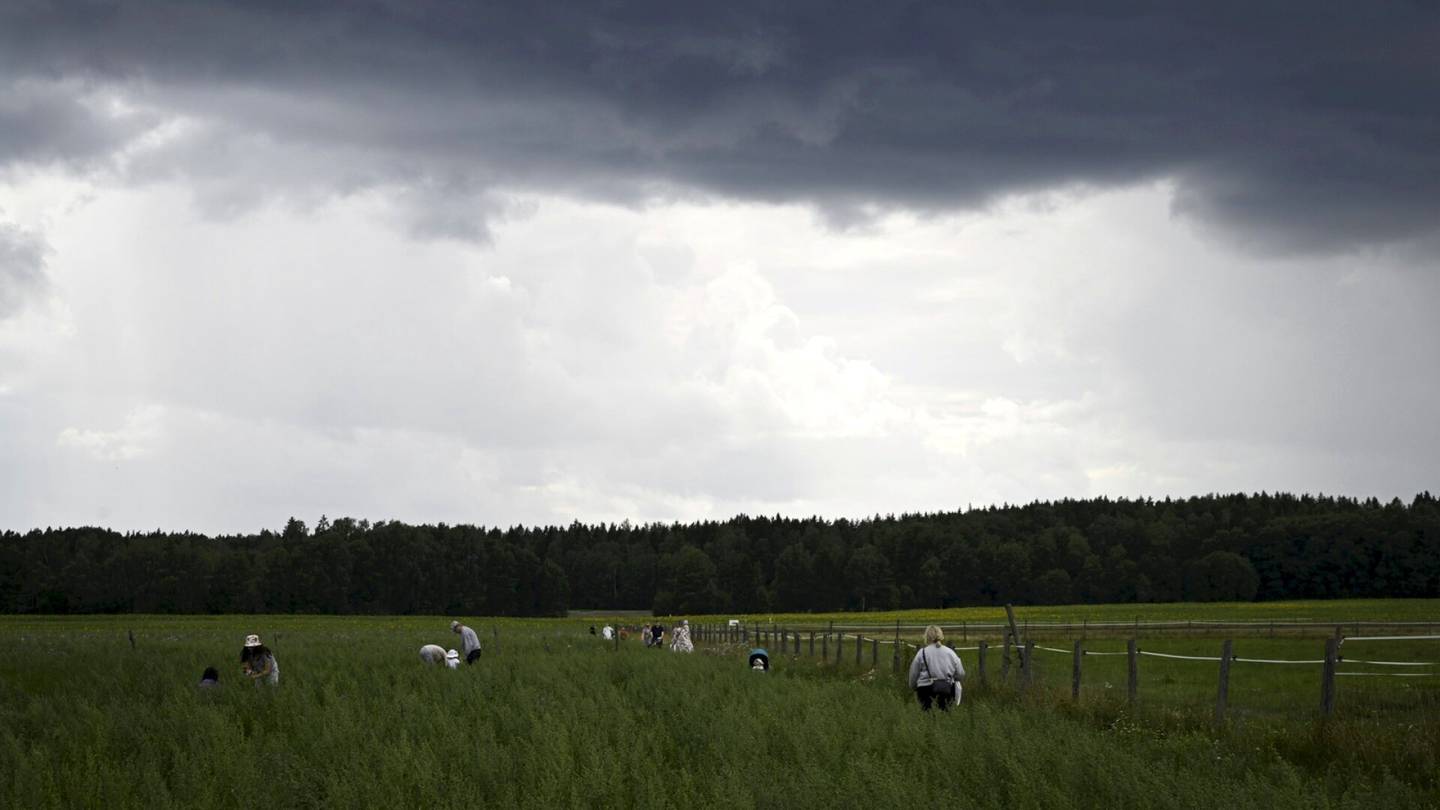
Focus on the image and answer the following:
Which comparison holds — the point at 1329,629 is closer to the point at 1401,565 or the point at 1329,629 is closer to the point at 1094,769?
the point at 1094,769

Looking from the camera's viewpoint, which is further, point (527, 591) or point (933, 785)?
point (527, 591)

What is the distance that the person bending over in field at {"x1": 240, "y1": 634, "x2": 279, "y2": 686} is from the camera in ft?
65.8

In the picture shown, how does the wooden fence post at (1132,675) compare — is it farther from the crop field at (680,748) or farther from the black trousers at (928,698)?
the black trousers at (928,698)

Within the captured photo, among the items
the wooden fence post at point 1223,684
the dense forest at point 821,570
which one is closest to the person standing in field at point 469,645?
the wooden fence post at point 1223,684

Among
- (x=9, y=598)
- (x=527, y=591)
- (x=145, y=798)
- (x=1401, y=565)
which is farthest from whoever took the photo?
(x=527, y=591)

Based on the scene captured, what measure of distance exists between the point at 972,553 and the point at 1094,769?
140m

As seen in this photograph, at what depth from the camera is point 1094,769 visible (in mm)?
11336

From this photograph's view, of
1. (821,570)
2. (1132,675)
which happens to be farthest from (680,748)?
(821,570)

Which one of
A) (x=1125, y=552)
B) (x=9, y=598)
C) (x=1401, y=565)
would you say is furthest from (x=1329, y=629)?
(x=9, y=598)

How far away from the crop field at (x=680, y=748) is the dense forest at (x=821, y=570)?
120445mm

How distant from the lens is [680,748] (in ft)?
43.8

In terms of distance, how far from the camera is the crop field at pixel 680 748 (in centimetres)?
1059

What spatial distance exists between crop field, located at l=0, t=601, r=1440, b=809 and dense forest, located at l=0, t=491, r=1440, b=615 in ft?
395

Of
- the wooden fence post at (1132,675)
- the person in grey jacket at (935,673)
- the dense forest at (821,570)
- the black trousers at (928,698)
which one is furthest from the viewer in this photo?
the dense forest at (821,570)
